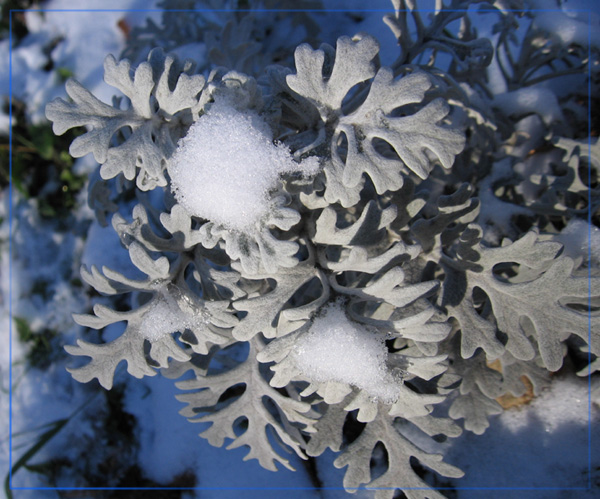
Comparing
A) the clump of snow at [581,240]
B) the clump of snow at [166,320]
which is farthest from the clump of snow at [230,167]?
the clump of snow at [581,240]

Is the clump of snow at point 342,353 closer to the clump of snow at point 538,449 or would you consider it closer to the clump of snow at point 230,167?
the clump of snow at point 230,167

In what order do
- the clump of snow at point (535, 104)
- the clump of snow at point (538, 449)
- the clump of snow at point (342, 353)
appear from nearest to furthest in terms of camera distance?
the clump of snow at point (342, 353) → the clump of snow at point (538, 449) → the clump of snow at point (535, 104)

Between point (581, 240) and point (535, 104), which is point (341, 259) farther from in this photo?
point (535, 104)

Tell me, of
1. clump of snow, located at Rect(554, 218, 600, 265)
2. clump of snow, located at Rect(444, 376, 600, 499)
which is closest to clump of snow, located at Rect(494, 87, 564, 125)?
clump of snow, located at Rect(554, 218, 600, 265)

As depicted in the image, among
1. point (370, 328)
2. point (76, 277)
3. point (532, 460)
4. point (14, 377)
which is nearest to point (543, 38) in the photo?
point (370, 328)

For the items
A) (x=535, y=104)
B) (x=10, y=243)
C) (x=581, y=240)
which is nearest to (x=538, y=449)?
(x=581, y=240)

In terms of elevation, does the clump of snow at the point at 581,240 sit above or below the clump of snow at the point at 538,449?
above

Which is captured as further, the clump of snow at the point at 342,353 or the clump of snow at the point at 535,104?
the clump of snow at the point at 535,104
